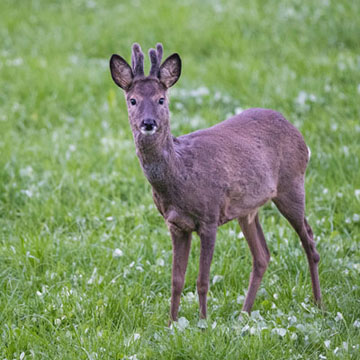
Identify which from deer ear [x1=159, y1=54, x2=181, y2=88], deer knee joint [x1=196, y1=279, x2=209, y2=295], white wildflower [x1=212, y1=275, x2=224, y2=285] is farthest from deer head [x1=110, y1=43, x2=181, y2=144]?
white wildflower [x1=212, y1=275, x2=224, y2=285]

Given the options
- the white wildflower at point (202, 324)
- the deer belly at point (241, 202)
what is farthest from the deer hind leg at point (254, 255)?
the white wildflower at point (202, 324)

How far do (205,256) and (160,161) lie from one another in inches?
26.9

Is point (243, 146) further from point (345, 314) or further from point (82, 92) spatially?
point (82, 92)

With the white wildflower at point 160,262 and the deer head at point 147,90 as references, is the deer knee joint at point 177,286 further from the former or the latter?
the deer head at point 147,90

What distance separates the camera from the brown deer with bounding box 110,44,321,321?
3.97 metres

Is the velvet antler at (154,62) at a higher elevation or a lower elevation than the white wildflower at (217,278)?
higher

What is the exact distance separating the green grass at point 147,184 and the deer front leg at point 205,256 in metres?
0.23

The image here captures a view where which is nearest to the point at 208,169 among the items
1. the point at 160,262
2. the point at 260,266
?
the point at 260,266

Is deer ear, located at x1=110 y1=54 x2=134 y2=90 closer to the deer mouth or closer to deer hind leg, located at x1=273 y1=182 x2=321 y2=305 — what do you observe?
the deer mouth

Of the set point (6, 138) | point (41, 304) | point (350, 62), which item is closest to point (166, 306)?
point (41, 304)

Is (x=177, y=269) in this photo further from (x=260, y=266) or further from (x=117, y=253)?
(x=117, y=253)

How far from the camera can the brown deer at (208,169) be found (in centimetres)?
397

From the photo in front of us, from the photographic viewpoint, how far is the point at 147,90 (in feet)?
12.9

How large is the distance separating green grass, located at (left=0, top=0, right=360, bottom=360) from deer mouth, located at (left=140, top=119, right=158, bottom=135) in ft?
3.89
